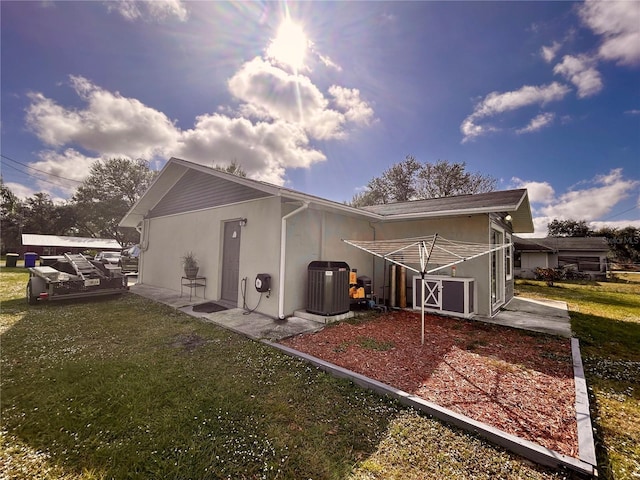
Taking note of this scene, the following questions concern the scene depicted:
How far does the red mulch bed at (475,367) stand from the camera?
→ 2514mm

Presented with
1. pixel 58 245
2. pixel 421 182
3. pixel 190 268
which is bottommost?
pixel 190 268

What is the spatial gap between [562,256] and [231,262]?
2748 centimetres

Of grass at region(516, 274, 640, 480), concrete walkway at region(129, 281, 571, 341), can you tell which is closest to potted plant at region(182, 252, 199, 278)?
concrete walkway at region(129, 281, 571, 341)

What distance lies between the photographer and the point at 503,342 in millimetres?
4773

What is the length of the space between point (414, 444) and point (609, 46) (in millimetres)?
11548

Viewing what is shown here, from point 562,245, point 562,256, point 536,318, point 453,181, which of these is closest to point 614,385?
point 536,318

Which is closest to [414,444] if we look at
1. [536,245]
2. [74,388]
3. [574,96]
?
[74,388]

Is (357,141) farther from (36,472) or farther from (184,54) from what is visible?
(36,472)

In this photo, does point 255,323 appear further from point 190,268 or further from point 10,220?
point 10,220

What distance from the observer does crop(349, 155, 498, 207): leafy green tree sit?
23.7 metres

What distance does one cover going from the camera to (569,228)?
36.0m

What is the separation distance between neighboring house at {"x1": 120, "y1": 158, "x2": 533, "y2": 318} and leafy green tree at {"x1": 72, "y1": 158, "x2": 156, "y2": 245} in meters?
25.8

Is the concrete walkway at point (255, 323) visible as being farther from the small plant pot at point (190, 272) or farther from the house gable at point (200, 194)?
the house gable at point (200, 194)

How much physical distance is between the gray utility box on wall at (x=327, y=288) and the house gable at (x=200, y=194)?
85.7 inches
